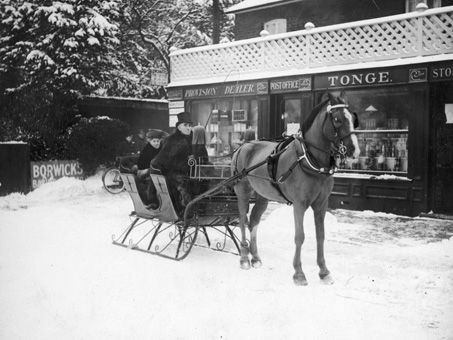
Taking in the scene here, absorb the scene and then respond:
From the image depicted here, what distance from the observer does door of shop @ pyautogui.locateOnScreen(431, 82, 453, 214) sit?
10602 mm

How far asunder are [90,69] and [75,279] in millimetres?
13483

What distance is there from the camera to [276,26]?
63.2 ft

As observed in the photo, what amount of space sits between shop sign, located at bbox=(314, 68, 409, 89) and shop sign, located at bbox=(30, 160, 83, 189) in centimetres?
950

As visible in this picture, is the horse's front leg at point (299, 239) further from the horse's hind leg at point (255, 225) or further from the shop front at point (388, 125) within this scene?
the shop front at point (388, 125)

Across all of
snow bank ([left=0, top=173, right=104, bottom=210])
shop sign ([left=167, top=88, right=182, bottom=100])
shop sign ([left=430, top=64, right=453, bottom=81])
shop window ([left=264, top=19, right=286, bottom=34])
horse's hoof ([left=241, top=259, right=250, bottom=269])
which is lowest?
horse's hoof ([left=241, top=259, right=250, bottom=269])

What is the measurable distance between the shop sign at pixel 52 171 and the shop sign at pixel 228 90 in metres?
5.04

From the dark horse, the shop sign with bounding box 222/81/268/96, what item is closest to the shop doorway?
the shop sign with bounding box 222/81/268/96

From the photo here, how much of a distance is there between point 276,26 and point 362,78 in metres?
8.52

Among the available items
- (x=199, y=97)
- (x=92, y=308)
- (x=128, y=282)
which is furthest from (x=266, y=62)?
(x=92, y=308)

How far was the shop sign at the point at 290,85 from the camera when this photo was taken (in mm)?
12938

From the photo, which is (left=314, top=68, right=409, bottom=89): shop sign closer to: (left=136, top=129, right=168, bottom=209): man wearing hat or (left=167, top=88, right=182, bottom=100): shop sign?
(left=167, top=88, right=182, bottom=100): shop sign

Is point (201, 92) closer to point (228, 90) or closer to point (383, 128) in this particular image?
point (228, 90)

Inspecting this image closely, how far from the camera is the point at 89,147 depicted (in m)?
16.7

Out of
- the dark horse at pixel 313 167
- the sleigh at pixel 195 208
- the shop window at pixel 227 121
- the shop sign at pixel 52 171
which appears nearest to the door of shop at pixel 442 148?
the shop window at pixel 227 121
